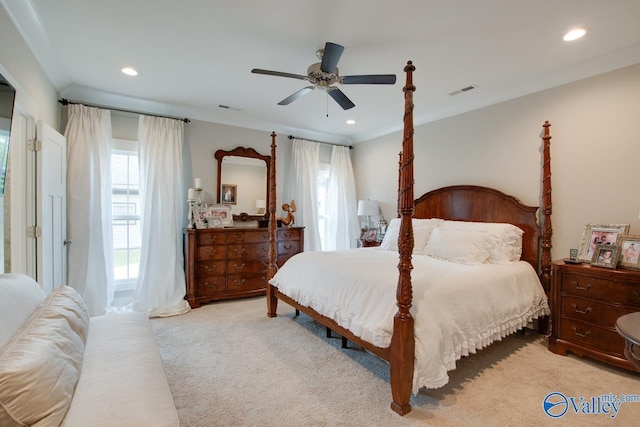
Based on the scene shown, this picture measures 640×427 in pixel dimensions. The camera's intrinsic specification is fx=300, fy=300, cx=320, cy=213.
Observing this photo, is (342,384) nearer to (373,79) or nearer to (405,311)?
(405,311)

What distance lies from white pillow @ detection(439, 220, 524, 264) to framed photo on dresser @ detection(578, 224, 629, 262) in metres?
0.52

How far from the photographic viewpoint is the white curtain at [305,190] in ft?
16.8

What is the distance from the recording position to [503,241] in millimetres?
3131

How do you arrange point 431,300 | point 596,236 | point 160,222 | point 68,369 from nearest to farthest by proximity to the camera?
point 68,369 → point 431,300 → point 596,236 → point 160,222

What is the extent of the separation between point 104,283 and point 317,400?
301cm

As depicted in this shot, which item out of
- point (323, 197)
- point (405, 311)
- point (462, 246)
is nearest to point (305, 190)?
point (323, 197)

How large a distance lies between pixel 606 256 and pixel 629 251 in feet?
0.50

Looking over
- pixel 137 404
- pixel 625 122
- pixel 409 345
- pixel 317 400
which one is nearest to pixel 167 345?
pixel 317 400

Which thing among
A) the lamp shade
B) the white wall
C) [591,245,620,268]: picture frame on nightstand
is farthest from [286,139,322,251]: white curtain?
[591,245,620,268]: picture frame on nightstand

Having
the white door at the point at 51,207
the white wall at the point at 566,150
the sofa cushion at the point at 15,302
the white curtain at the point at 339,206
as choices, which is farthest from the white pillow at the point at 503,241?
the white door at the point at 51,207

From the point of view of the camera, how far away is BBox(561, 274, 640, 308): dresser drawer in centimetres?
232

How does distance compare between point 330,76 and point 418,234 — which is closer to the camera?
point 330,76

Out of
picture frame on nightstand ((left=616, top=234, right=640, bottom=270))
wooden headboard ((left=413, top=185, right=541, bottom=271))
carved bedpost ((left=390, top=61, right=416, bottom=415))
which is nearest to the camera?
carved bedpost ((left=390, top=61, right=416, bottom=415))

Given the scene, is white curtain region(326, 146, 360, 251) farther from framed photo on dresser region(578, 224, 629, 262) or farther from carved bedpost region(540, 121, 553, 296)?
framed photo on dresser region(578, 224, 629, 262)
